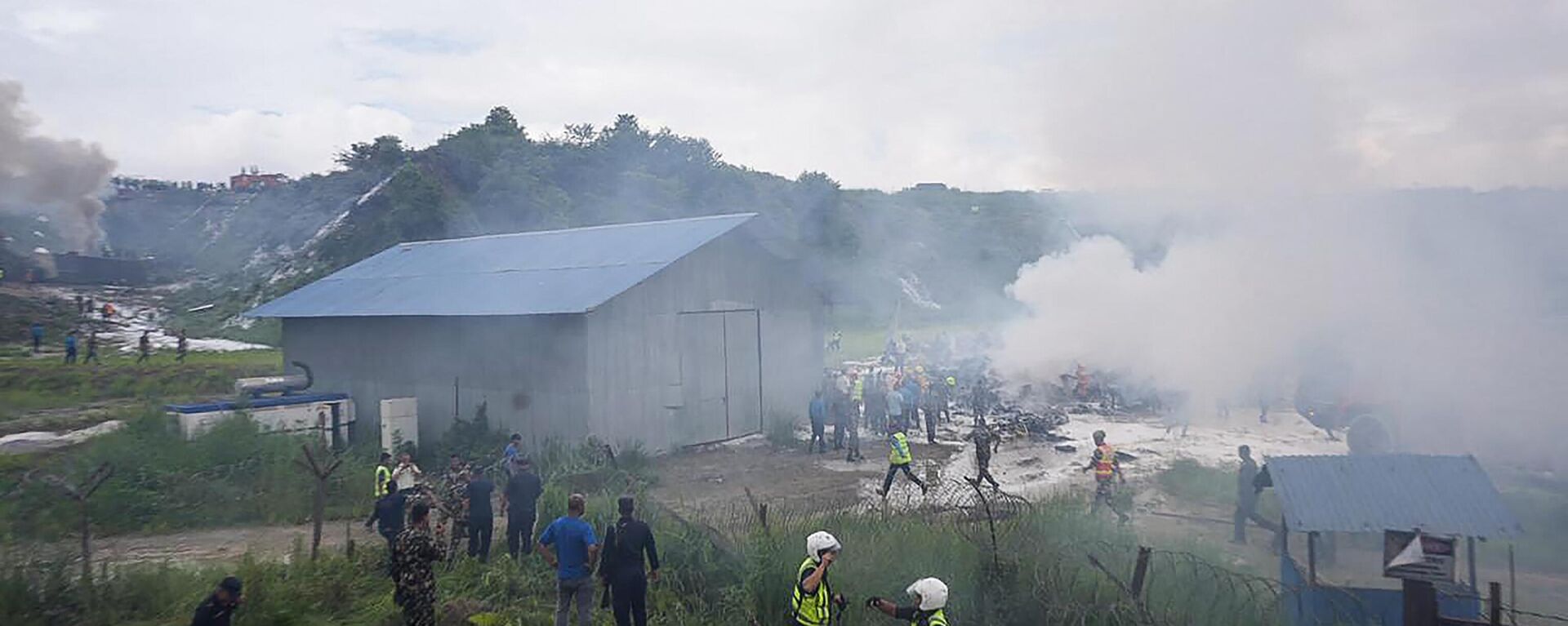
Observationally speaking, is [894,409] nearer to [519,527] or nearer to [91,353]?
[519,527]

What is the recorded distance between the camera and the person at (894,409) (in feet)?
65.7

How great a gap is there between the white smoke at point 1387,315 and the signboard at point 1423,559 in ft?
38.8

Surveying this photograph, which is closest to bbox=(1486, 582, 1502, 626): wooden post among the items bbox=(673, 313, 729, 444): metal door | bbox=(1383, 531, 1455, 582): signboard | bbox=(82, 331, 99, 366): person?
bbox=(1383, 531, 1455, 582): signboard

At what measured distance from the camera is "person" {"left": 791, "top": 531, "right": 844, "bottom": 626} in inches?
273

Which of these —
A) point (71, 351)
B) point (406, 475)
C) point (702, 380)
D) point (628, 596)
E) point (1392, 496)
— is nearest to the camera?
point (1392, 496)

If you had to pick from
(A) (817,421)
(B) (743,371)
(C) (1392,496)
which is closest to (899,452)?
(A) (817,421)

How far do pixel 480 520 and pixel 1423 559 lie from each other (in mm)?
8931

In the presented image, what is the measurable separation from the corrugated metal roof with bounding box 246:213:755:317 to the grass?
3783 mm

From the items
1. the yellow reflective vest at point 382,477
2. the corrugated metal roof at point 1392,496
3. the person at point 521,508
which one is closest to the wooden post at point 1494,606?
the corrugated metal roof at point 1392,496

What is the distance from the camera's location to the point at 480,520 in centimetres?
1070

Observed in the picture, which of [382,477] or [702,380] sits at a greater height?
[702,380]

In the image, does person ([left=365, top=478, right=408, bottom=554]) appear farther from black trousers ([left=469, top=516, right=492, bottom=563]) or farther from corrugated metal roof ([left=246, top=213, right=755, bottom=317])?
corrugated metal roof ([left=246, top=213, right=755, bottom=317])

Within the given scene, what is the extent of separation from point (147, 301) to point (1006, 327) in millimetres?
40538

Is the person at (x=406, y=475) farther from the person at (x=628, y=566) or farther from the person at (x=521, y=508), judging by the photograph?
the person at (x=628, y=566)
